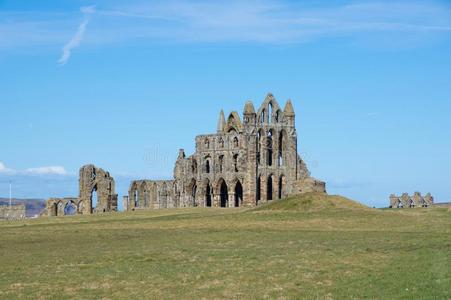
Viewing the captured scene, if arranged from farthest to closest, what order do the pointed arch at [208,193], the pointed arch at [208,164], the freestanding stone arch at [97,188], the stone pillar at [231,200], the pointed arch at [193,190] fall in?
1. the pointed arch at [193,190]
2. the pointed arch at [208,164]
3. the pointed arch at [208,193]
4. the stone pillar at [231,200]
5. the freestanding stone arch at [97,188]

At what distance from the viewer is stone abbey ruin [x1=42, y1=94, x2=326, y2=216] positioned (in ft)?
383

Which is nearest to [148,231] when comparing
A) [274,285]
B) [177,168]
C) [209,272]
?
[209,272]

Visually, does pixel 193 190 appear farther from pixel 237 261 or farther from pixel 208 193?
pixel 237 261

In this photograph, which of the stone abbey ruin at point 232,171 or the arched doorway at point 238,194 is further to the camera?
the arched doorway at point 238,194

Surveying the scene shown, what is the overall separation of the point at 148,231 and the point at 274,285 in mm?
25982

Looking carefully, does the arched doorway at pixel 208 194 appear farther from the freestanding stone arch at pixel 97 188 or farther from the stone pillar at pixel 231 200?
the freestanding stone arch at pixel 97 188

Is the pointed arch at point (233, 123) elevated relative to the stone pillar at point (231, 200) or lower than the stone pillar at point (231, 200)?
elevated

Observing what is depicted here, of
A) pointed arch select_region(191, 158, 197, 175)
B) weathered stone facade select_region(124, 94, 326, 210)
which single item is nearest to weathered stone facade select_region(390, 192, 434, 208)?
weathered stone facade select_region(124, 94, 326, 210)

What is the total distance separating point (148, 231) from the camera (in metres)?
55.4

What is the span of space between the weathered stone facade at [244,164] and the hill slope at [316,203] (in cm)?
4334

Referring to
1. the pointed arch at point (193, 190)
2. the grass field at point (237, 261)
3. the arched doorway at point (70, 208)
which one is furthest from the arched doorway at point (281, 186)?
the grass field at point (237, 261)

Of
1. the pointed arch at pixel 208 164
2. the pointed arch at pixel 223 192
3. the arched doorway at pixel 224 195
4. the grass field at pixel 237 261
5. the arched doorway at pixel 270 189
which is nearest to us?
the grass field at pixel 237 261

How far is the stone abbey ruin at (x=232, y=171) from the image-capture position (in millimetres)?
116750

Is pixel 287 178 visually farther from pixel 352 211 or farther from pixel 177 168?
pixel 352 211
